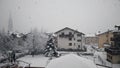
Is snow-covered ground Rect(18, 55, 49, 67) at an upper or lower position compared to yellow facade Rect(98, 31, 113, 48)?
lower

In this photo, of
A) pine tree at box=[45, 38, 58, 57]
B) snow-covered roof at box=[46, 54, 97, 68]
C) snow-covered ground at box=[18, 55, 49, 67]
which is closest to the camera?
snow-covered roof at box=[46, 54, 97, 68]

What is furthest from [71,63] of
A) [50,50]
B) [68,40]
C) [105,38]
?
[105,38]

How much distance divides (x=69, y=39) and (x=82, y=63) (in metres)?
29.3

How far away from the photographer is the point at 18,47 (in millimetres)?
36500

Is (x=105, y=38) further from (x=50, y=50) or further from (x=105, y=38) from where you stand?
(x=50, y=50)

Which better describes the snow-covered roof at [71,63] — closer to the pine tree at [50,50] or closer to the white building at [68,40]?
the pine tree at [50,50]

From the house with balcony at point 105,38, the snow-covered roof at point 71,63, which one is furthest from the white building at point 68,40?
the snow-covered roof at point 71,63

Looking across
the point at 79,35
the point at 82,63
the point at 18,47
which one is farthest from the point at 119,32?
the point at 18,47

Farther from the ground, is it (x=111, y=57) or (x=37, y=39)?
(x=37, y=39)

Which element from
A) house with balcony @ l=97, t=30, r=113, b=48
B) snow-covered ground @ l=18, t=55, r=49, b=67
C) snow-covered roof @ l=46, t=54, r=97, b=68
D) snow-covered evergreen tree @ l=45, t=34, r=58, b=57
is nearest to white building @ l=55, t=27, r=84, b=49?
house with balcony @ l=97, t=30, r=113, b=48

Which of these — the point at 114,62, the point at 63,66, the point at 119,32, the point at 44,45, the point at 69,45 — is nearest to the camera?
the point at 63,66

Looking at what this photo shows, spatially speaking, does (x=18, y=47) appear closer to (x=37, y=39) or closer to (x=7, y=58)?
(x=37, y=39)

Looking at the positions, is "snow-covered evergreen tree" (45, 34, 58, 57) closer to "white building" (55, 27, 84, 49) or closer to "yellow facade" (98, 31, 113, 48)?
"white building" (55, 27, 84, 49)

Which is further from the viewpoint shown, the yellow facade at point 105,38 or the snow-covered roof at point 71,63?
the yellow facade at point 105,38
